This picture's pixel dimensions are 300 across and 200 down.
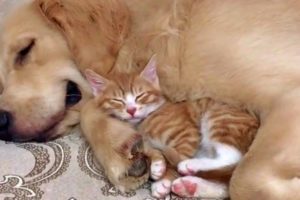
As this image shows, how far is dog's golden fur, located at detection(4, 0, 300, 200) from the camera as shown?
1.38m

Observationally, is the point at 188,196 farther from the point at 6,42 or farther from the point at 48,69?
the point at 6,42

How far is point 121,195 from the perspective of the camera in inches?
58.8

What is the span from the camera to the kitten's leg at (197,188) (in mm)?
1439

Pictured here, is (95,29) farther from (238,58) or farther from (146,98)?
(238,58)

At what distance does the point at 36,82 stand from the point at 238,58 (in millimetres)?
527

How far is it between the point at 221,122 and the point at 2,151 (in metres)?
0.54

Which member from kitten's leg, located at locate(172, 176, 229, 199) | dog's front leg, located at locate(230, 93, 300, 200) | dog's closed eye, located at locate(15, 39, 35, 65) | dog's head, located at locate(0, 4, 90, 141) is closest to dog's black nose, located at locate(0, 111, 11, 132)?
dog's head, located at locate(0, 4, 90, 141)

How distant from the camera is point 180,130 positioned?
5.13 feet

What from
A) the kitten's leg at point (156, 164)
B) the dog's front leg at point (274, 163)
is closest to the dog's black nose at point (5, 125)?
the kitten's leg at point (156, 164)

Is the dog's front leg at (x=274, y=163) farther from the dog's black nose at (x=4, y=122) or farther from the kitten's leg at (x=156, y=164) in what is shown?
the dog's black nose at (x=4, y=122)

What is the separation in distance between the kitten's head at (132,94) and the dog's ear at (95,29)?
0.06m

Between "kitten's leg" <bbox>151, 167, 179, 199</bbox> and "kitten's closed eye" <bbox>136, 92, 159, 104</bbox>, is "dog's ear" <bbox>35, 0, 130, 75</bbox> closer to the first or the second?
"kitten's closed eye" <bbox>136, 92, 159, 104</bbox>

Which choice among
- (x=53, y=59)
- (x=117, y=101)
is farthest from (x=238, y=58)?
(x=53, y=59)

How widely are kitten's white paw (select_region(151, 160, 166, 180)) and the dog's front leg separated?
0.56 feet
